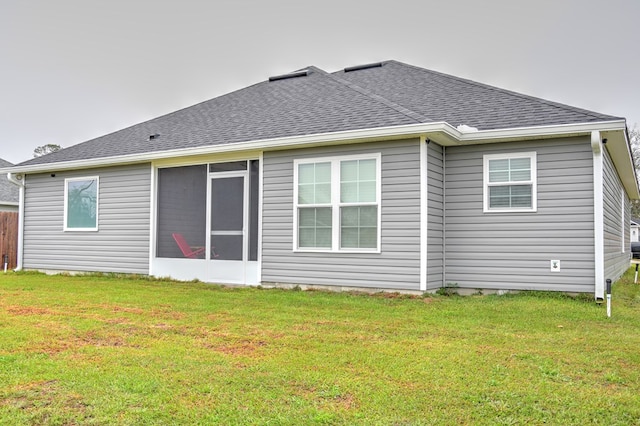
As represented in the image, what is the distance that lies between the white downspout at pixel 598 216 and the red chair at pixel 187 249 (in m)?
6.99

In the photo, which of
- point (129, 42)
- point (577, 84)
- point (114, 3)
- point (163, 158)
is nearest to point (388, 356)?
point (163, 158)

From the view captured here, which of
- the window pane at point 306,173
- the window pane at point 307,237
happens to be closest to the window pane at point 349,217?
the window pane at point 307,237

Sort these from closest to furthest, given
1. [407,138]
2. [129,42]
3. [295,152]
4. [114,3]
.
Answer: [407,138] → [295,152] → [114,3] → [129,42]

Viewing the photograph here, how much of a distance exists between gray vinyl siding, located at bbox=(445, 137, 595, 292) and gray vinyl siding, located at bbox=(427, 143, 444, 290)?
5.5 inches

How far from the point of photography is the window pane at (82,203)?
12.4 m

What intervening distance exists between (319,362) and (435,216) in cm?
493

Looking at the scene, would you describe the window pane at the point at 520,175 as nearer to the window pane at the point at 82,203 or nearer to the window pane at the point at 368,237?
the window pane at the point at 368,237

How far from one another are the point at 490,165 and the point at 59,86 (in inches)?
600

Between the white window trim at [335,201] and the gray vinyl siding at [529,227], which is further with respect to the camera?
the white window trim at [335,201]

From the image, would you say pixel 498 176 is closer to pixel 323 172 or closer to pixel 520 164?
pixel 520 164

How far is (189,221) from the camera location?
11039mm

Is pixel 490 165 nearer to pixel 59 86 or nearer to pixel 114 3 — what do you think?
pixel 114 3

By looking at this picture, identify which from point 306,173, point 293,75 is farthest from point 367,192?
point 293,75

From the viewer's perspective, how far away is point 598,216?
8.14 meters
